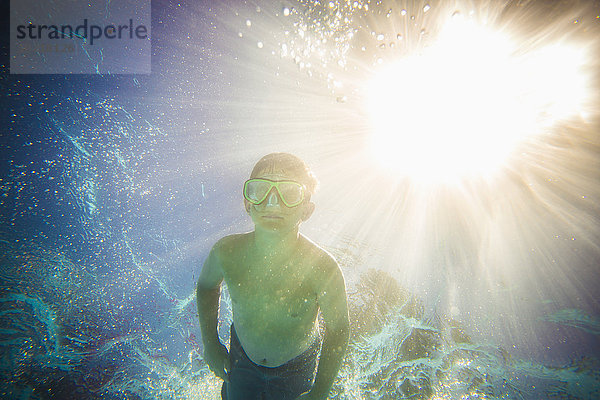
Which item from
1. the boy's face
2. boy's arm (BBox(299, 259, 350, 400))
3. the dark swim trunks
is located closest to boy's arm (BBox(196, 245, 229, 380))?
the dark swim trunks

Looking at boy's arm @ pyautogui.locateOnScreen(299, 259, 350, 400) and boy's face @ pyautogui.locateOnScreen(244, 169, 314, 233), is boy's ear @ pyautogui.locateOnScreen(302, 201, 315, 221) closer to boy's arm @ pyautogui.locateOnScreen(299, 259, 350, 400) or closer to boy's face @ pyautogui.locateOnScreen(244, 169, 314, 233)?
boy's face @ pyautogui.locateOnScreen(244, 169, 314, 233)

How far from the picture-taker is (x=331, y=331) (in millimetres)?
1927

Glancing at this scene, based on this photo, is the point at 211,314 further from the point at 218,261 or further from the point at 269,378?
the point at 269,378

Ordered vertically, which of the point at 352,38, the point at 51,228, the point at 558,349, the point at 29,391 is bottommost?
the point at 558,349

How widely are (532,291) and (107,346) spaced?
2010cm

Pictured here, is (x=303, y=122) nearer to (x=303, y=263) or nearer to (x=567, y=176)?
(x=303, y=263)

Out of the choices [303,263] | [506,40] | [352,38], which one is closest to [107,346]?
[303,263]

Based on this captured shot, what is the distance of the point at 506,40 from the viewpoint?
4.18 m

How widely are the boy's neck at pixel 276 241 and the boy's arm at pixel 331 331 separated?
466 millimetres

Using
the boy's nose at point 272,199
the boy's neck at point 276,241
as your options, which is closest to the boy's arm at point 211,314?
the boy's neck at point 276,241

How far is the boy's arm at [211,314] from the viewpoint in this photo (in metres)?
2.22

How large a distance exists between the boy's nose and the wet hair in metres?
0.28

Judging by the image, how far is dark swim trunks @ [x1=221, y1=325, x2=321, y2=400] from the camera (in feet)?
7.09

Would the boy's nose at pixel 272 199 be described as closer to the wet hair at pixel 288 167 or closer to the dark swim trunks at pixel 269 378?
the wet hair at pixel 288 167
